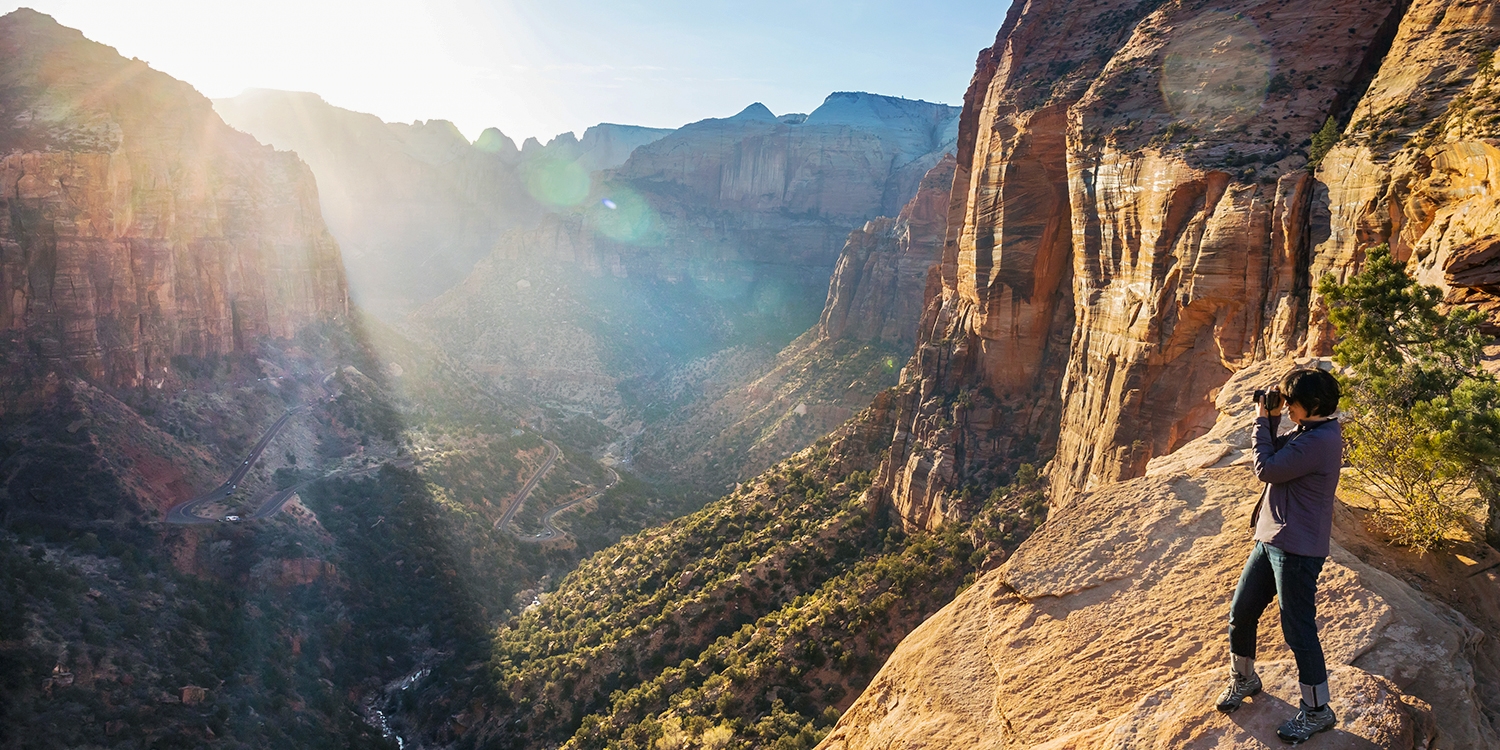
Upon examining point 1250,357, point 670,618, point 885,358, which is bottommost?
point 670,618

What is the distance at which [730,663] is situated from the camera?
113 feet

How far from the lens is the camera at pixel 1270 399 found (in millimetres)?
7945

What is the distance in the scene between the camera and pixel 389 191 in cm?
19000

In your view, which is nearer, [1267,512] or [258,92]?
[1267,512]

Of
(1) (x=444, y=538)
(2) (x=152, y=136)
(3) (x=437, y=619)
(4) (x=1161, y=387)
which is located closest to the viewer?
(4) (x=1161, y=387)

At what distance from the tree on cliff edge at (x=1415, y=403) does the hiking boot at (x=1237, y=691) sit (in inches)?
183

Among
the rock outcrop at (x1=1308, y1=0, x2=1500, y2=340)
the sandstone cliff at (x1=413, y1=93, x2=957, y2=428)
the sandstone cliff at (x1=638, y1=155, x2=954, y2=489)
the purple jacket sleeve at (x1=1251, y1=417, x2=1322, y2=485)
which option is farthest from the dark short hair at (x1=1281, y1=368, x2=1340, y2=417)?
the sandstone cliff at (x1=413, y1=93, x2=957, y2=428)

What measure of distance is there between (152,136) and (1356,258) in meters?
81.2

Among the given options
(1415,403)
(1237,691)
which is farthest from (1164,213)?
(1237,691)

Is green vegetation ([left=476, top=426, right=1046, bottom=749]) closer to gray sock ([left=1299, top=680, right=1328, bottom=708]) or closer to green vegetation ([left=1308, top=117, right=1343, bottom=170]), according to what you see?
green vegetation ([left=1308, top=117, right=1343, bottom=170])

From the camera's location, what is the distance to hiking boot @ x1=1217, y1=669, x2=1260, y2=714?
7.47 m

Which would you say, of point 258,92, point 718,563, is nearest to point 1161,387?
point 718,563

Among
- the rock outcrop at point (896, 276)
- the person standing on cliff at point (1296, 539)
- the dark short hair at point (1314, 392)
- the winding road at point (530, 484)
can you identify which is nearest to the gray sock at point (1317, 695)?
the person standing on cliff at point (1296, 539)

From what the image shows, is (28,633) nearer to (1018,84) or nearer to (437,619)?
(437,619)
